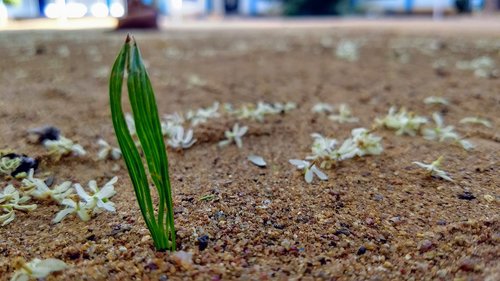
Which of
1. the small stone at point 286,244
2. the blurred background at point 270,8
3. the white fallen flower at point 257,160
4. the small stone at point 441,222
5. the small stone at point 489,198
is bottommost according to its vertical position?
the blurred background at point 270,8

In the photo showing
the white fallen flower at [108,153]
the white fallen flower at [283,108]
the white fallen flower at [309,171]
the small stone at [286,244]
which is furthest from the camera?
the white fallen flower at [283,108]

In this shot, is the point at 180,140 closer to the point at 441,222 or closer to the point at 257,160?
the point at 257,160

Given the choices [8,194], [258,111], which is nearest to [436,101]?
[258,111]

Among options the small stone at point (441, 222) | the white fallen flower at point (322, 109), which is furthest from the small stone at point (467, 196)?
the white fallen flower at point (322, 109)

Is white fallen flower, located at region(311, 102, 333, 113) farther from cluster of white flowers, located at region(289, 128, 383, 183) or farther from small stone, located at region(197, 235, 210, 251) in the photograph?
small stone, located at region(197, 235, 210, 251)

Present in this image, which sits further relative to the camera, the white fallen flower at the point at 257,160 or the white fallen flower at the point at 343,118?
the white fallen flower at the point at 343,118

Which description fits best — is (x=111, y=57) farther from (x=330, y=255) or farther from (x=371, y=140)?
(x=330, y=255)

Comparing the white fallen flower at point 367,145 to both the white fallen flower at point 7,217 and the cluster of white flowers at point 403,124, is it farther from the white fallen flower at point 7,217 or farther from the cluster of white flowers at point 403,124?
the white fallen flower at point 7,217
